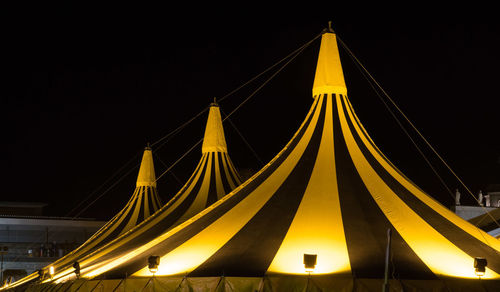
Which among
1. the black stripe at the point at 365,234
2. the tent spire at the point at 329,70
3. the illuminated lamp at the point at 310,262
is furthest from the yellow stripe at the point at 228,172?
the illuminated lamp at the point at 310,262

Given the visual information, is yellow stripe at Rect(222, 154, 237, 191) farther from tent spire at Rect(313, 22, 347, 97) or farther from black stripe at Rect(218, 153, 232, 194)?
tent spire at Rect(313, 22, 347, 97)

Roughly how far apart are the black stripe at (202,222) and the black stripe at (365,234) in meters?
0.86

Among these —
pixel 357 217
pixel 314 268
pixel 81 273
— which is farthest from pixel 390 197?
pixel 81 273

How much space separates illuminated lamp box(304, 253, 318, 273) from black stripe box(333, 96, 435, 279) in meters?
0.40

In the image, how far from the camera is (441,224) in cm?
741

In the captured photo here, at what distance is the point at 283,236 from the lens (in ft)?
22.2

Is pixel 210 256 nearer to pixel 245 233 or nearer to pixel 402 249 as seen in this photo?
pixel 245 233

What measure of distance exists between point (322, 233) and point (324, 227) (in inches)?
5.0

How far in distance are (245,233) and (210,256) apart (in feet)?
1.72

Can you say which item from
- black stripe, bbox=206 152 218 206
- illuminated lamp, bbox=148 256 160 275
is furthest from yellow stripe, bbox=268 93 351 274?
black stripe, bbox=206 152 218 206

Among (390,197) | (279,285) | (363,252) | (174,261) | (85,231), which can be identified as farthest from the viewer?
(85,231)

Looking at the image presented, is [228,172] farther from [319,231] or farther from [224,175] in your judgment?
[319,231]

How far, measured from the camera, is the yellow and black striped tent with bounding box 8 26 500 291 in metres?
6.17

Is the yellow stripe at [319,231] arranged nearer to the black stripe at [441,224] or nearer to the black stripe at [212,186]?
the black stripe at [441,224]
